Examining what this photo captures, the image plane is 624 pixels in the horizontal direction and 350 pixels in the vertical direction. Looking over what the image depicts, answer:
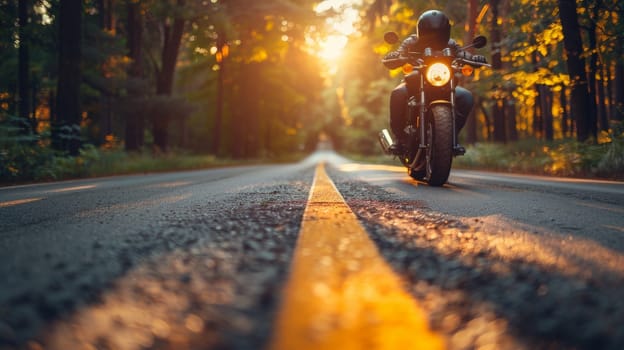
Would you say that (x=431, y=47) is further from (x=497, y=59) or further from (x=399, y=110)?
(x=497, y=59)

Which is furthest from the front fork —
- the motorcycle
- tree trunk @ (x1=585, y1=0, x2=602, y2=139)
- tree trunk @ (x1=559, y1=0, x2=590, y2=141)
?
tree trunk @ (x1=559, y1=0, x2=590, y2=141)

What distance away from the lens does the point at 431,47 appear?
19.0ft

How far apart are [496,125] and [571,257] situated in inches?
810

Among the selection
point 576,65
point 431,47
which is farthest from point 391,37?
point 576,65

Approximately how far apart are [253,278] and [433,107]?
14.6 ft

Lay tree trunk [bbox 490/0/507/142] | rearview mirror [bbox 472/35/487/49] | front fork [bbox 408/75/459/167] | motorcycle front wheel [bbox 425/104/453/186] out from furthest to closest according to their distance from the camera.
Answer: tree trunk [bbox 490/0/507/142] → rearview mirror [bbox 472/35/487/49] → front fork [bbox 408/75/459/167] → motorcycle front wheel [bbox 425/104/453/186]

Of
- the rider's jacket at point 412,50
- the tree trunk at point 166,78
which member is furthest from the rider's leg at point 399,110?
the tree trunk at point 166,78

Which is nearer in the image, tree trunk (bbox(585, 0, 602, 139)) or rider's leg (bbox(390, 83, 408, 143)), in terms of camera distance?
rider's leg (bbox(390, 83, 408, 143))

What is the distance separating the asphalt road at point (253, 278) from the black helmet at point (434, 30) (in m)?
3.74

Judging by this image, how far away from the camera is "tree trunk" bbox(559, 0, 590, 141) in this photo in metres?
10.8

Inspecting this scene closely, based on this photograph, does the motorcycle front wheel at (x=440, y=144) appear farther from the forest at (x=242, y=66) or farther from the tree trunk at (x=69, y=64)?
the tree trunk at (x=69, y=64)

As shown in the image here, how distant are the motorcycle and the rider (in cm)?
11

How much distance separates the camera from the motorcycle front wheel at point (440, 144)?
4.98m

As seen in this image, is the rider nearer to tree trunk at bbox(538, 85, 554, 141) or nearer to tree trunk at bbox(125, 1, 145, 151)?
tree trunk at bbox(125, 1, 145, 151)
